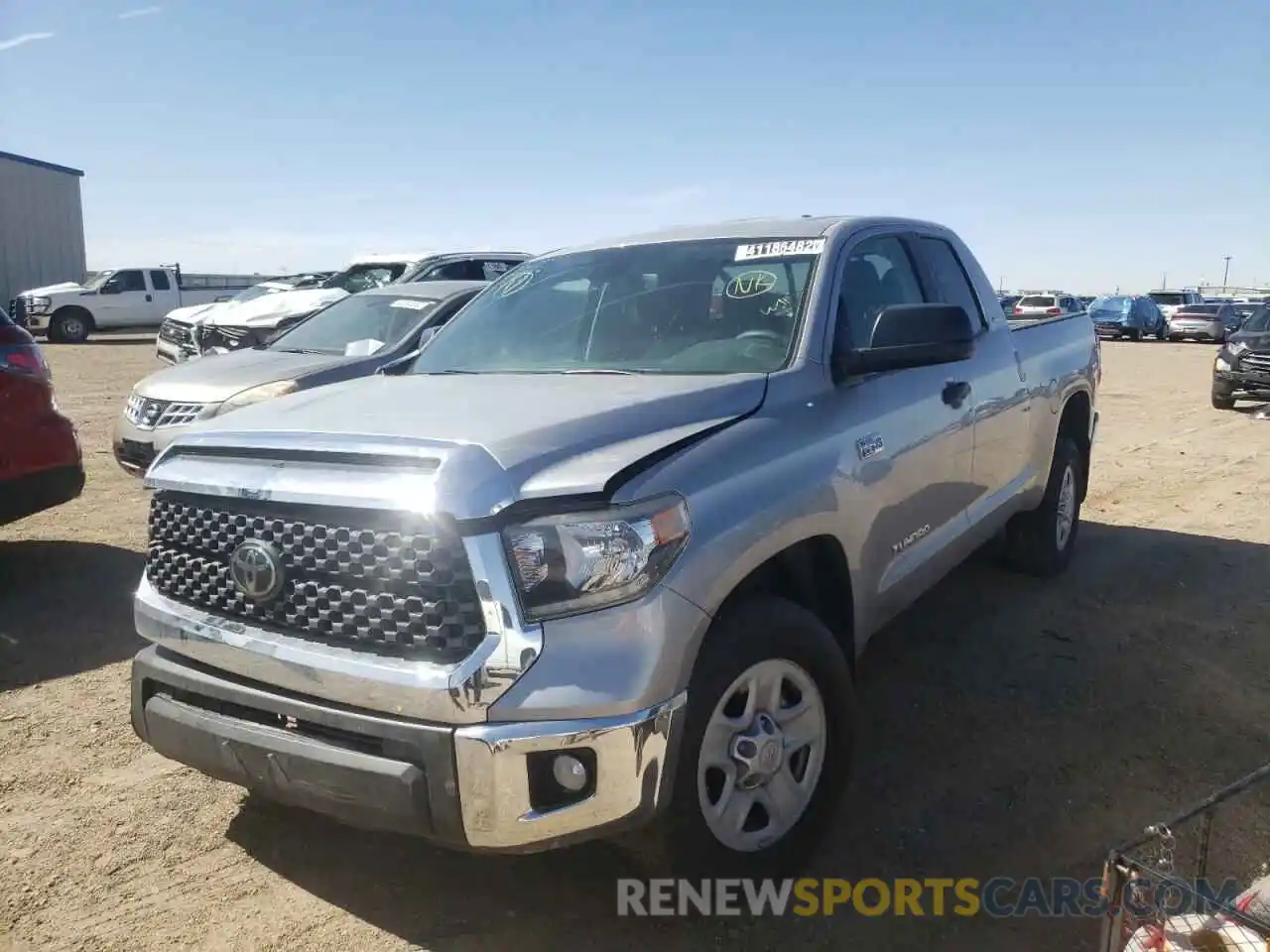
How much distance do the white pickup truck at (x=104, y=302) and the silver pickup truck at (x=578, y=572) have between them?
24701mm

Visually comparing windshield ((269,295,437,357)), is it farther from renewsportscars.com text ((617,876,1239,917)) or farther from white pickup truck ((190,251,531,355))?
renewsportscars.com text ((617,876,1239,917))

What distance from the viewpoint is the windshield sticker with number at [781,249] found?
3.52 metres

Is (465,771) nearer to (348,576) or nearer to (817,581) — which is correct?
(348,576)

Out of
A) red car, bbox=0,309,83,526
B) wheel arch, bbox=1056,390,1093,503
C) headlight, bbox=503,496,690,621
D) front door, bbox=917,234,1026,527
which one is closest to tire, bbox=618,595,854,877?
headlight, bbox=503,496,690,621

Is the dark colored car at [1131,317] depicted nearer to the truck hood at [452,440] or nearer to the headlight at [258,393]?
the headlight at [258,393]

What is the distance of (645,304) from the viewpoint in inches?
142

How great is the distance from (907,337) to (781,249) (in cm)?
66

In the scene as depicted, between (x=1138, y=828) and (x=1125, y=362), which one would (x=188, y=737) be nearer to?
(x=1138, y=828)

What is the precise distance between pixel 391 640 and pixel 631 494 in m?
0.65

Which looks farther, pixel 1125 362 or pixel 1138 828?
pixel 1125 362

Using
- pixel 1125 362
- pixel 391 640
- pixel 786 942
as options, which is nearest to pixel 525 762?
pixel 391 640

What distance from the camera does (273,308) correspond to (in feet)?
36.5

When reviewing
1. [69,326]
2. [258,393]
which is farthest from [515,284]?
[69,326]

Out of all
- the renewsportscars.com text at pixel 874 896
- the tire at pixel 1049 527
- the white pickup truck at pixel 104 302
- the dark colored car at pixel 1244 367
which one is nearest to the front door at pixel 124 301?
the white pickup truck at pixel 104 302
